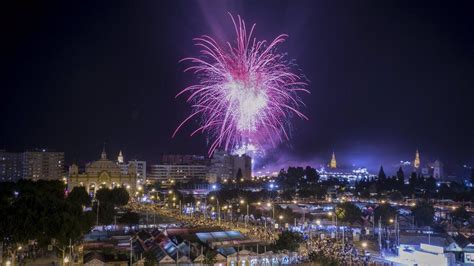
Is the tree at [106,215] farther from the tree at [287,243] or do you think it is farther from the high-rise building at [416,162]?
the high-rise building at [416,162]

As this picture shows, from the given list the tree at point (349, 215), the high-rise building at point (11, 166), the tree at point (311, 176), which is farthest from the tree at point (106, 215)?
the high-rise building at point (11, 166)

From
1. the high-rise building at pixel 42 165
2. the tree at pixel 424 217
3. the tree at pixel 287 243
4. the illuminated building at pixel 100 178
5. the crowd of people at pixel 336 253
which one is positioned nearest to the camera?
the crowd of people at pixel 336 253

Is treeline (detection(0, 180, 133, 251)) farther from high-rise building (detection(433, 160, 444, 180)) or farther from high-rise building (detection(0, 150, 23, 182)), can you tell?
high-rise building (detection(433, 160, 444, 180))

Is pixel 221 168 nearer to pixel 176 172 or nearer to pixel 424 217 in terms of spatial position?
pixel 176 172

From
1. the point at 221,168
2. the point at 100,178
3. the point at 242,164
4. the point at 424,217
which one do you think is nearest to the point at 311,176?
the point at 242,164

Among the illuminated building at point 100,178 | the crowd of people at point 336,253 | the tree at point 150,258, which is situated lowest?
the crowd of people at point 336,253

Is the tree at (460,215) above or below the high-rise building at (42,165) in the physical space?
below

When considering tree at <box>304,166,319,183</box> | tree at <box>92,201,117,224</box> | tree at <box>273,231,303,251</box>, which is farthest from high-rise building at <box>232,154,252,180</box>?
tree at <box>273,231,303,251</box>
